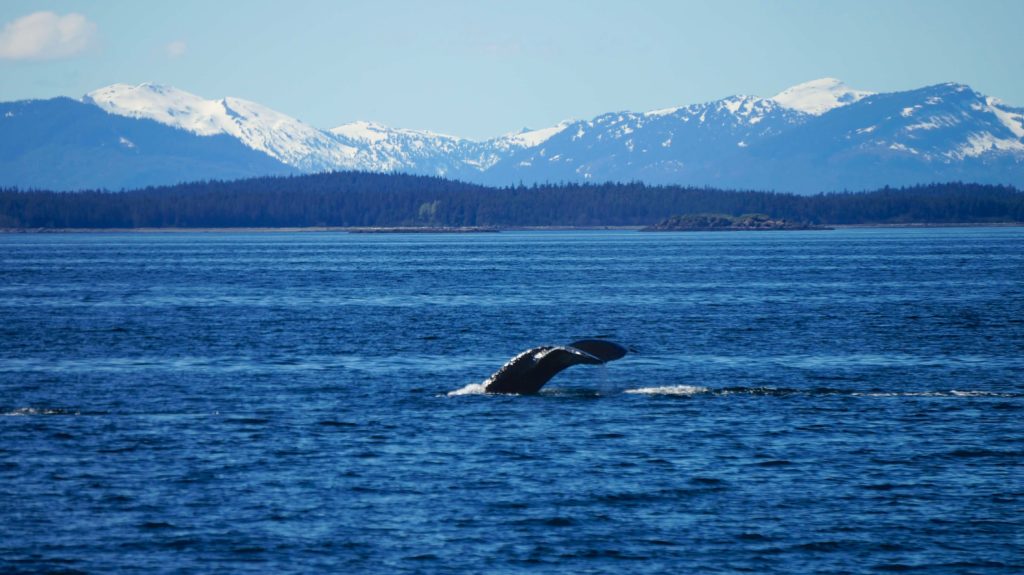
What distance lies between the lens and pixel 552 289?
93688 millimetres

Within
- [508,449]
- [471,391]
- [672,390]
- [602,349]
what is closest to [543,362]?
[471,391]

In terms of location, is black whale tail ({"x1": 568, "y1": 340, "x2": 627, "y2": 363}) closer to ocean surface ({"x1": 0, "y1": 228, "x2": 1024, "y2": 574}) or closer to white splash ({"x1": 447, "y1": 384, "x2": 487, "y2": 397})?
ocean surface ({"x1": 0, "y1": 228, "x2": 1024, "y2": 574})

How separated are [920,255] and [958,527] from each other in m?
143

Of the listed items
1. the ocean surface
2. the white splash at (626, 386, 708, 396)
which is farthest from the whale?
the white splash at (626, 386, 708, 396)

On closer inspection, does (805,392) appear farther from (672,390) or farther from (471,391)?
(471,391)

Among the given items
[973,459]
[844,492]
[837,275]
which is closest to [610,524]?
[844,492]

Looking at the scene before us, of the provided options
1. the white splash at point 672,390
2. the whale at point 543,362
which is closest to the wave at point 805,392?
the white splash at point 672,390

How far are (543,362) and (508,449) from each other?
5.40 meters

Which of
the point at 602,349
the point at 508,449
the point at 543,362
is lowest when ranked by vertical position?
the point at 508,449

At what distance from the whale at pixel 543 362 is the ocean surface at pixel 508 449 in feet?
1.58

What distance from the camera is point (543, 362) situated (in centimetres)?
3300

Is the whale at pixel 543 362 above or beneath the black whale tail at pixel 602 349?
beneath

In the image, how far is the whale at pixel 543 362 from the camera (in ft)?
97.2

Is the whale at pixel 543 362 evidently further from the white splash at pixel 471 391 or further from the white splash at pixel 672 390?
the white splash at pixel 672 390
